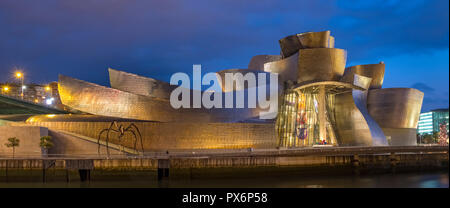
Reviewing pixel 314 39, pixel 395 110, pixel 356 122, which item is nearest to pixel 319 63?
pixel 314 39

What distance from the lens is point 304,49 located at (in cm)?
3938

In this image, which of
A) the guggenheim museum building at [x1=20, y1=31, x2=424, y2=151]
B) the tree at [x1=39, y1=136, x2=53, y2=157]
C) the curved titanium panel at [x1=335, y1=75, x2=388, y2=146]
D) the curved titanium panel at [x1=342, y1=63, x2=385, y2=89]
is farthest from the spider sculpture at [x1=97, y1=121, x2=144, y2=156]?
the curved titanium panel at [x1=342, y1=63, x2=385, y2=89]

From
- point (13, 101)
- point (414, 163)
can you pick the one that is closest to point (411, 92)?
point (414, 163)

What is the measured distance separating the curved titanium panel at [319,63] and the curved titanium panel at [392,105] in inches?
354

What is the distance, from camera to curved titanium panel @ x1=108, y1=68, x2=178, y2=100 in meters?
32.8

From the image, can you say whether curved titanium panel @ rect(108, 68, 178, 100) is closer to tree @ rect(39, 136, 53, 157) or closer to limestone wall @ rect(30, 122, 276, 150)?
limestone wall @ rect(30, 122, 276, 150)

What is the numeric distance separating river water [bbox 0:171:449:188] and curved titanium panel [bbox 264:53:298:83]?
15749 millimetres

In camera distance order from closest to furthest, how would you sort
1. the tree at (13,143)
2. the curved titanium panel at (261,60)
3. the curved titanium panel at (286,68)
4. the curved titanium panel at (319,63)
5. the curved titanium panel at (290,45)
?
the tree at (13,143) < the curved titanium panel at (319,63) < the curved titanium panel at (286,68) < the curved titanium panel at (290,45) < the curved titanium panel at (261,60)

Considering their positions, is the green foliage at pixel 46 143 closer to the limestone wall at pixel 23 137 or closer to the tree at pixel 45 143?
the tree at pixel 45 143

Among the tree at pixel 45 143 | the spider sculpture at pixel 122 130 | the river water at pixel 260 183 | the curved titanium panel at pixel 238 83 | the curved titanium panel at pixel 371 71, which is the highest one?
the curved titanium panel at pixel 371 71

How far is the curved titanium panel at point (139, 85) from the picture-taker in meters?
32.8

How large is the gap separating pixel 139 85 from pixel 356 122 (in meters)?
22.9

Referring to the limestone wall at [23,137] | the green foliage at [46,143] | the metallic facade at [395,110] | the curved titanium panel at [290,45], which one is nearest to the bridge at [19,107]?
the limestone wall at [23,137]

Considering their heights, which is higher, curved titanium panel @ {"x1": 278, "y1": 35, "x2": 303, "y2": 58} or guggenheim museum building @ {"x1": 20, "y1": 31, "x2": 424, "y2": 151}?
curved titanium panel @ {"x1": 278, "y1": 35, "x2": 303, "y2": 58}
